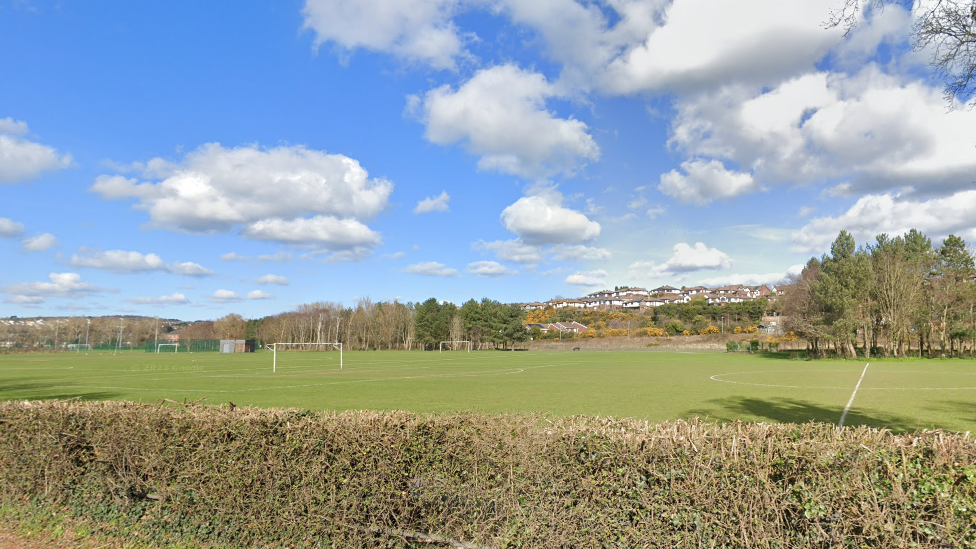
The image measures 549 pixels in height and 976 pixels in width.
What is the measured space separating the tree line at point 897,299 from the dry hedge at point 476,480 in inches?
2185

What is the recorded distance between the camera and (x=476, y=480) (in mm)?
3910

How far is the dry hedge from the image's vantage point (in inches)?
120

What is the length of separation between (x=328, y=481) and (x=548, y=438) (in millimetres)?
1847

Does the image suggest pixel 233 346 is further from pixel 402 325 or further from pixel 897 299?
pixel 897 299

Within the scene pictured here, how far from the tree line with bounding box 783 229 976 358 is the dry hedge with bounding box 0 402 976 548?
55.5 metres

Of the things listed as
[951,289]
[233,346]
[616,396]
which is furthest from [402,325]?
[616,396]

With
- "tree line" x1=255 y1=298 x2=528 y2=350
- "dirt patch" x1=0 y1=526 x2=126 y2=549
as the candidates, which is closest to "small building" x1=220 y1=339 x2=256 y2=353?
"tree line" x1=255 y1=298 x2=528 y2=350

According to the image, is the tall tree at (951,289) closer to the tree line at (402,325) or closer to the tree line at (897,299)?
the tree line at (897,299)

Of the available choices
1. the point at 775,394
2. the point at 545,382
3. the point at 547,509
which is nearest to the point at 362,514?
the point at 547,509

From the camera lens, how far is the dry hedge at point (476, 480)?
10.0ft

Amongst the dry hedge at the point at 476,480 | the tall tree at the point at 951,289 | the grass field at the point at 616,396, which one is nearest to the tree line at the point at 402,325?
the tall tree at the point at 951,289

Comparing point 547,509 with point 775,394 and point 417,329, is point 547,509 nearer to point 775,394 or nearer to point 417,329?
point 775,394

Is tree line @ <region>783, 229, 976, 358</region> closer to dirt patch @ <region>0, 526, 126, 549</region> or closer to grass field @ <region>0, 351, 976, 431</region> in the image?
grass field @ <region>0, 351, 976, 431</region>

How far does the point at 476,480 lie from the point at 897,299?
197 ft
